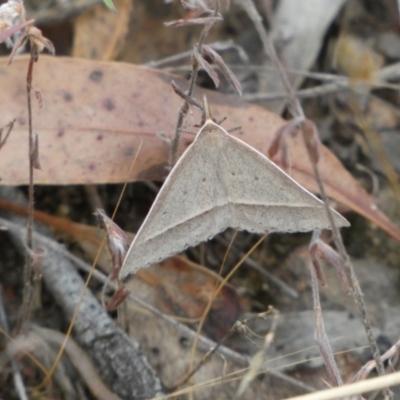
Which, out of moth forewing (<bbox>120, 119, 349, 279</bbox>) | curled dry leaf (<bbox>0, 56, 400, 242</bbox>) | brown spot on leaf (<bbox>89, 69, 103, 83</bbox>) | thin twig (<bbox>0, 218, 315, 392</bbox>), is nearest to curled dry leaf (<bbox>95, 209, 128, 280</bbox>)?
moth forewing (<bbox>120, 119, 349, 279</bbox>)

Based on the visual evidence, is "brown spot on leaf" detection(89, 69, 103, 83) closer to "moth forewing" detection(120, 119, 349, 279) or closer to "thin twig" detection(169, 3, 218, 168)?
"thin twig" detection(169, 3, 218, 168)

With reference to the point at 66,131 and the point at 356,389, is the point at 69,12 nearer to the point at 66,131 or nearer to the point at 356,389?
the point at 66,131

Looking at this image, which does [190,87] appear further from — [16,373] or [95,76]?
[16,373]

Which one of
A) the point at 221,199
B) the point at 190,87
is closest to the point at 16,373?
the point at 221,199

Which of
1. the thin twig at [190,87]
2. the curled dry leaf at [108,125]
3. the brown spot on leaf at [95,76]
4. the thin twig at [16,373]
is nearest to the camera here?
the thin twig at [190,87]

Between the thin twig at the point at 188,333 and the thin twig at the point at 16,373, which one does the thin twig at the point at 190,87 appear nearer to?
the thin twig at the point at 188,333

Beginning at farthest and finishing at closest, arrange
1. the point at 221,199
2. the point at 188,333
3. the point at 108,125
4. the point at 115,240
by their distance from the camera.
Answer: the point at 108,125 → the point at 188,333 → the point at 221,199 → the point at 115,240

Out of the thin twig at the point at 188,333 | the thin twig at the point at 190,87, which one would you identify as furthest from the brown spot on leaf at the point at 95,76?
the thin twig at the point at 188,333

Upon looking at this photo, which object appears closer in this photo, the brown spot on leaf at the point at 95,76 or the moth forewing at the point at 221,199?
the moth forewing at the point at 221,199

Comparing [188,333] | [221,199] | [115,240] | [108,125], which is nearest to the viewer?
[115,240]

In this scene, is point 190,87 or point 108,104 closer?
point 190,87
